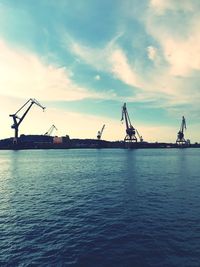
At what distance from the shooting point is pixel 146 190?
35.7 metres

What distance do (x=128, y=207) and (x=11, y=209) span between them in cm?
1297

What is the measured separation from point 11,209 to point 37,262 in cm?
1327

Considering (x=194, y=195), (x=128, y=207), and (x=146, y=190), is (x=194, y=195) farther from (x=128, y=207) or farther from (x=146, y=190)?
(x=128, y=207)

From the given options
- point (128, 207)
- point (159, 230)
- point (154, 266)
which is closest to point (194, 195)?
point (128, 207)

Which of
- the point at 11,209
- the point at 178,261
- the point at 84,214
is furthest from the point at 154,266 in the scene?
the point at 11,209

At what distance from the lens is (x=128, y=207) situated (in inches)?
→ 1048

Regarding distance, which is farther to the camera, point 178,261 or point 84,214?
point 84,214

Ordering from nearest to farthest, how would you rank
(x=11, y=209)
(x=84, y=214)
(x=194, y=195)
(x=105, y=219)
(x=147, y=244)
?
(x=147, y=244) → (x=105, y=219) → (x=84, y=214) → (x=11, y=209) → (x=194, y=195)

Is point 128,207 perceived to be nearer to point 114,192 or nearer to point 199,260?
point 114,192

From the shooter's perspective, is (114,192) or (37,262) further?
(114,192)

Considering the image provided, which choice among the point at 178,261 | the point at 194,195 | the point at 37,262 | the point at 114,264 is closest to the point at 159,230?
the point at 178,261

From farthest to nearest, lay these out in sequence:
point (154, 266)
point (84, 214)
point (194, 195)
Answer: point (194, 195), point (84, 214), point (154, 266)

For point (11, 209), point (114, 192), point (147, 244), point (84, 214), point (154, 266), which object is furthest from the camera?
point (114, 192)

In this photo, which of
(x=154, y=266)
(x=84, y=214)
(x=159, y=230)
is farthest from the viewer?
(x=84, y=214)
